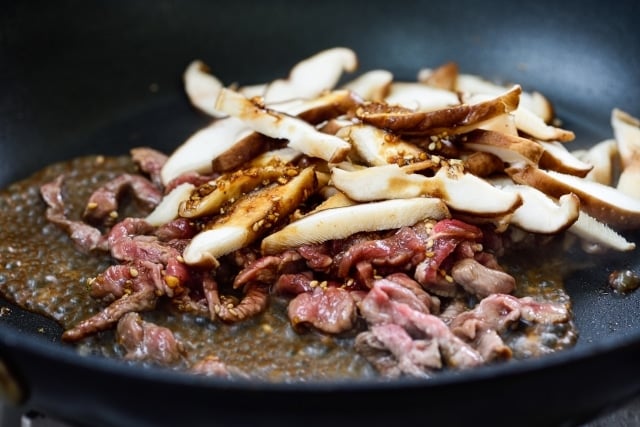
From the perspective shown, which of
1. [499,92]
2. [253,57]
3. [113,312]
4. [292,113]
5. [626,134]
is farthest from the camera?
[253,57]

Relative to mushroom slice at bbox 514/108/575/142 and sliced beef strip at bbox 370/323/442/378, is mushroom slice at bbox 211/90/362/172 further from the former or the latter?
sliced beef strip at bbox 370/323/442/378

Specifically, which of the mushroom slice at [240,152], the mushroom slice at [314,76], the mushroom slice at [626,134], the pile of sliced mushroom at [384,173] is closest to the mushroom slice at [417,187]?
the pile of sliced mushroom at [384,173]

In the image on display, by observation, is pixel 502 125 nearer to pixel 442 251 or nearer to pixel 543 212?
pixel 543 212

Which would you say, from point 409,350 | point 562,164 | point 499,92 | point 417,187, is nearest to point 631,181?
A: point 562,164

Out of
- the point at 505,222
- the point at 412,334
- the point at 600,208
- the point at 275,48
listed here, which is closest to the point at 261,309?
the point at 412,334

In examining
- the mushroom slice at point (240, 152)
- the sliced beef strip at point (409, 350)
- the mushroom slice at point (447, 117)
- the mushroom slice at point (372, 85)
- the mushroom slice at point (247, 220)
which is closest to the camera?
the sliced beef strip at point (409, 350)

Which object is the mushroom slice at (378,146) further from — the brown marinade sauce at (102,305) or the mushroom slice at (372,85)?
the mushroom slice at (372,85)

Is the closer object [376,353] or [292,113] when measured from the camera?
[376,353]

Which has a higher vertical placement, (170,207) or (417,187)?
(417,187)
